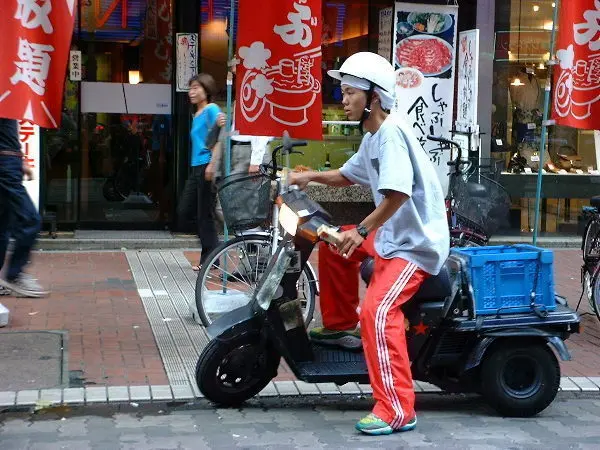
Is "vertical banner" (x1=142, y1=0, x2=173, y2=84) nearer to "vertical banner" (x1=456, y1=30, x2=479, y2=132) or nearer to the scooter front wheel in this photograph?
"vertical banner" (x1=456, y1=30, x2=479, y2=132)

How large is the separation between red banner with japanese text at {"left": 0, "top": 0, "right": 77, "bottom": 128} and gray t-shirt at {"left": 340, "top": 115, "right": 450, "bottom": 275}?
8.55 feet

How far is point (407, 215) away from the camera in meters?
5.52

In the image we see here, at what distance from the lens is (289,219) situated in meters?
5.57

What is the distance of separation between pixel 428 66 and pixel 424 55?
0.45 feet

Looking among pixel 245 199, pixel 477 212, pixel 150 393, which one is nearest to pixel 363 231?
pixel 150 393

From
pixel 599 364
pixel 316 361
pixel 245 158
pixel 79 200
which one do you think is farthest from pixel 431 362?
pixel 79 200

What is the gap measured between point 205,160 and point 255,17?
2256 mm

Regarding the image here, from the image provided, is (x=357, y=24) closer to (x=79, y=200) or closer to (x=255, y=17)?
(x=79, y=200)

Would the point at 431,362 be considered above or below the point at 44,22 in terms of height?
below

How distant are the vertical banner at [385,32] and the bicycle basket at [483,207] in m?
4.89

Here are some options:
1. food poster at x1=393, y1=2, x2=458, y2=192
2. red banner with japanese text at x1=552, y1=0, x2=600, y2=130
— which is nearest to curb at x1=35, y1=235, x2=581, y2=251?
food poster at x1=393, y1=2, x2=458, y2=192

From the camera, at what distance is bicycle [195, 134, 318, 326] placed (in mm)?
7328

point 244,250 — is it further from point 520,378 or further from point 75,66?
point 75,66

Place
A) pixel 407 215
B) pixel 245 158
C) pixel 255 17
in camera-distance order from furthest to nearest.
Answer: pixel 245 158 → pixel 255 17 → pixel 407 215
